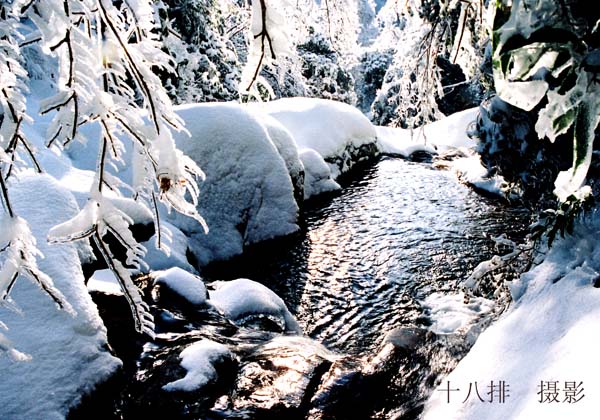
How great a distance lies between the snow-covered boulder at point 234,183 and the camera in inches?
305

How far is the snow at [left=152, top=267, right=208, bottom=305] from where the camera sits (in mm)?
5281

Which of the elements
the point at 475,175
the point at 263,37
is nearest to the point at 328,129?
the point at 475,175

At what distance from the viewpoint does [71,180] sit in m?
5.95

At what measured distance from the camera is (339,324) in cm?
577

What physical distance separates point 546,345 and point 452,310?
10.4ft

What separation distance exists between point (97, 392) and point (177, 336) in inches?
50.4

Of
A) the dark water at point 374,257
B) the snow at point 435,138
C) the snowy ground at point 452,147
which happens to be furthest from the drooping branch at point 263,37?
the snow at point 435,138

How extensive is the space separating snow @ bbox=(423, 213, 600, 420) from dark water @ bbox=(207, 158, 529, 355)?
2184mm

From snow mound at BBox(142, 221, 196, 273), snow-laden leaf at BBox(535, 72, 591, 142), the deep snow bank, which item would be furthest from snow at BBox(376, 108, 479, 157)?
snow-laden leaf at BBox(535, 72, 591, 142)

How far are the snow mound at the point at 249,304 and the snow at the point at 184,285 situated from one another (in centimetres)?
23

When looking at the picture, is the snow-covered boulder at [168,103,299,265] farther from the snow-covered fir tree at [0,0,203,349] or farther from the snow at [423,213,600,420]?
the snow-covered fir tree at [0,0,203,349]

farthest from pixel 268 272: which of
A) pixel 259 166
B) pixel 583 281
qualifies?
pixel 583 281

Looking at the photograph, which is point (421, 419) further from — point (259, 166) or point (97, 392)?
point (259, 166)

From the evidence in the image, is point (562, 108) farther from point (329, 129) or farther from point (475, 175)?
point (329, 129)
